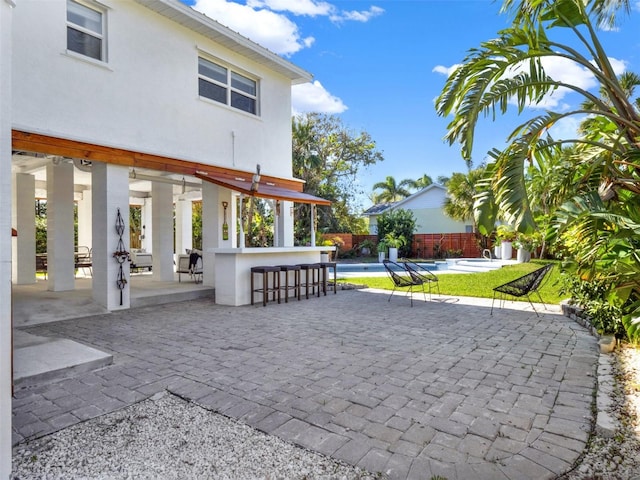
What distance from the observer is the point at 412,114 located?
102 feet

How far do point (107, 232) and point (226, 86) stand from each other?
588cm

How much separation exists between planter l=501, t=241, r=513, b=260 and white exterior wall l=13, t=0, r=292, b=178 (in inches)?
642

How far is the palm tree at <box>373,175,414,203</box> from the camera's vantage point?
48.8 meters

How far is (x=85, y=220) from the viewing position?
54.4ft

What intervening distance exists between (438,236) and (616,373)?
82.4 feet

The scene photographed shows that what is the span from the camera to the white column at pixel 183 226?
61.0 ft

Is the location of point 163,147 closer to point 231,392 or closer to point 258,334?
point 258,334

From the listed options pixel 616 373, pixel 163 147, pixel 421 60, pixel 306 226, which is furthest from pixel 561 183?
pixel 306 226

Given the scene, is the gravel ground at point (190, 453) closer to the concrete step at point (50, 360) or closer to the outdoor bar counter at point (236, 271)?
the concrete step at point (50, 360)

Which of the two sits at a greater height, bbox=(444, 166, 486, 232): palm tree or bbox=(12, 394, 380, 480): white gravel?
bbox=(444, 166, 486, 232): palm tree

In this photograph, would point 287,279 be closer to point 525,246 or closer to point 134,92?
point 134,92

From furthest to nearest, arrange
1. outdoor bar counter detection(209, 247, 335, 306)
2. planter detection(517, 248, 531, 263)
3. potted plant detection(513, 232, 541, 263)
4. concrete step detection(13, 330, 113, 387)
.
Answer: planter detection(517, 248, 531, 263)
potted plant detection(513, 232, 541, 263)
outdoor bar counter detection(209, 247, 335, 306)
concrete step detection(13, 330, 113, 387)

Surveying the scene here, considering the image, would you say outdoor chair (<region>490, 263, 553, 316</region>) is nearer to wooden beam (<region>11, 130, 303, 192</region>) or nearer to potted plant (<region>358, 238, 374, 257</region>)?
wooden beam (<region>11, 130, 303, 192</region>)

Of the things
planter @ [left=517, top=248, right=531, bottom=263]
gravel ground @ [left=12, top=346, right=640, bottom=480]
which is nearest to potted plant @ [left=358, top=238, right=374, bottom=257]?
planter @ [left=517, top=248, right=531, bottom=263]
